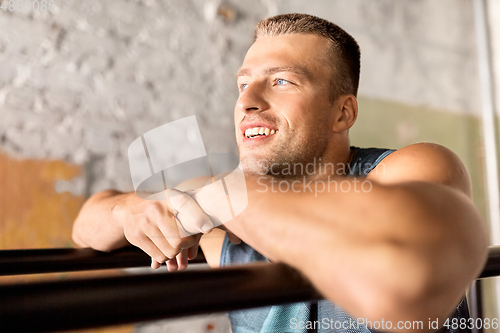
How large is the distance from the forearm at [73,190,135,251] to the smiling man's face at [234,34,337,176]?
343 millimetres

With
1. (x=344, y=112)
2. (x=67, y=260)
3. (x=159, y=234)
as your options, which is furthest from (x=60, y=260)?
(x=344, y=112)

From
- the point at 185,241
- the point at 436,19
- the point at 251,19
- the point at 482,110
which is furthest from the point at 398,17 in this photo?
the point at 185,241

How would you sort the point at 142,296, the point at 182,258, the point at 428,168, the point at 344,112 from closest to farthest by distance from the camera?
the point at 142,296, the point at 428,168, the point at 182,258, the point at 344,112

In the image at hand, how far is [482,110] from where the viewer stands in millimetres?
2154

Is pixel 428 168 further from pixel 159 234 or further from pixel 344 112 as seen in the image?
pixel 344 112

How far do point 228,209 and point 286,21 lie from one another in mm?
740

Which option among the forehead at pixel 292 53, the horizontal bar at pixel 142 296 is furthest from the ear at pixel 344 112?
the horizontal bar at pixel 142 296

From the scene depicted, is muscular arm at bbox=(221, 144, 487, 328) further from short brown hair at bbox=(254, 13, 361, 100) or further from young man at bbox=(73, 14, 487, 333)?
short brown hair at bbox=(254, 13, 361, 100)

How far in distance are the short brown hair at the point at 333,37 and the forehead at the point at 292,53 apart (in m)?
0.03

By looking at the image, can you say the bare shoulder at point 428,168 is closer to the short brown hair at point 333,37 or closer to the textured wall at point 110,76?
the short brown hair at point 333,37

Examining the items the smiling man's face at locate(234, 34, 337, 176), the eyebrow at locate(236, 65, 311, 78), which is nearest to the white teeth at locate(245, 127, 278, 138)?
the smiling man's face at locate(234, 34, 337, 176)

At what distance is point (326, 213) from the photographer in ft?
1.05

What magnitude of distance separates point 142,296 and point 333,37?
0.94m

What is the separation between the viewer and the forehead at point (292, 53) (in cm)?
91
